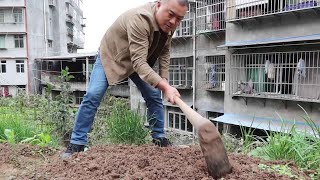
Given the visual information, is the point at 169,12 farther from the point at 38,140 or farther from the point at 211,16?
the point at 211,16

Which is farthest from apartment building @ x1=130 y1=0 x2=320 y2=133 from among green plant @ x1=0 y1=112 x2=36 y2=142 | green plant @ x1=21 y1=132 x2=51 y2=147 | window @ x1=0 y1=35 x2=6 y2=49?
window @ x1=0 y1=35 x2=6 y2=49

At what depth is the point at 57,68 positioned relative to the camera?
32219 mm

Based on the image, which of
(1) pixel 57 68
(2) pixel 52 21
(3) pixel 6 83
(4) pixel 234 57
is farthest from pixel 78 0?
(4) pixel 234 57

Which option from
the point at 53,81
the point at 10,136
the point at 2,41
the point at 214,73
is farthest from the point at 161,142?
the point at 2,41

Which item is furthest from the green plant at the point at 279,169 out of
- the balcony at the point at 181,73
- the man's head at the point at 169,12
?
the balcony at the point at 181,73

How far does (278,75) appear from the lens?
36.5 feet

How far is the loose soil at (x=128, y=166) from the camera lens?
6.88ft

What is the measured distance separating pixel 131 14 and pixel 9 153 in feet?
5.79

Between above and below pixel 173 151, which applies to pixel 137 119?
above

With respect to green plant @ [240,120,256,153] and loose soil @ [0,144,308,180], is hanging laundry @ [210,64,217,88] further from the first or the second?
loose soil @ [0,144,308,180]

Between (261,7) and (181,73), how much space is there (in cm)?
597

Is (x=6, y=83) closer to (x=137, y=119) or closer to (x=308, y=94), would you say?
(x=308, y=94)

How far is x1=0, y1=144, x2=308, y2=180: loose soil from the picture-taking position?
2098mm

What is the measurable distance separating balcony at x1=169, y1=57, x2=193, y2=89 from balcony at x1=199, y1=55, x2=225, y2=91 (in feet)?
3.13
